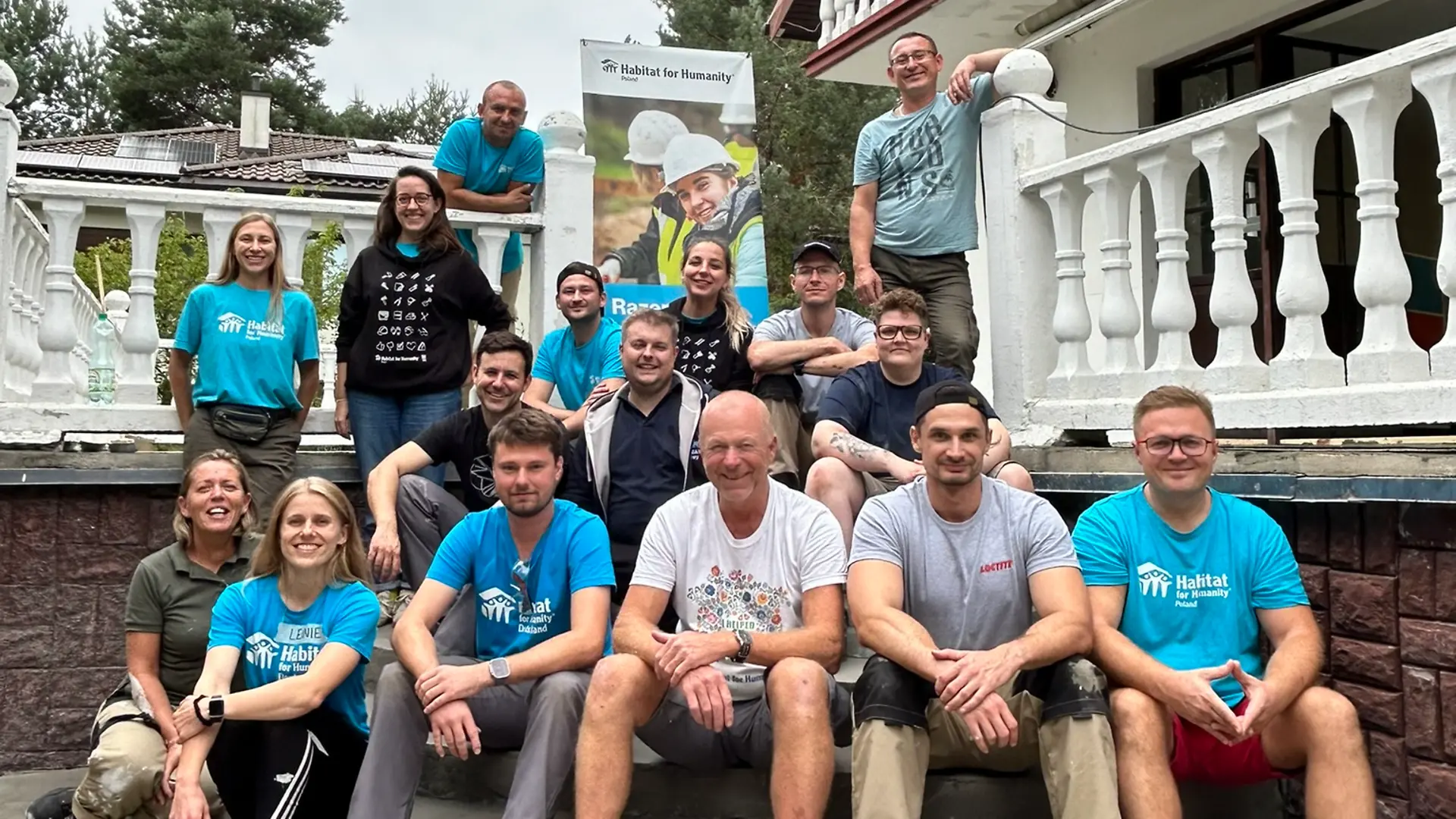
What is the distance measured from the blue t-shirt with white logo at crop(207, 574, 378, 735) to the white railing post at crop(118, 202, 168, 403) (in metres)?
1.68

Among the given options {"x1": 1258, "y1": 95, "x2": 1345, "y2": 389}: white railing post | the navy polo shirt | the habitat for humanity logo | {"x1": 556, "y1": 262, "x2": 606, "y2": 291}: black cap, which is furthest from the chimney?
{"x1": 1258, "y1": 95, "x2": 1345, "y2": 389}: white railing post

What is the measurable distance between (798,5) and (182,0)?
21094 millimetres

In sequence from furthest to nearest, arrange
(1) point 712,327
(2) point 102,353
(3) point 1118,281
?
(2) point 102,353, (1) point 712,327, (3) point 1118,281

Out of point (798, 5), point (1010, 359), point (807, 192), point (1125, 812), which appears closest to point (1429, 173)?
point (1010, 359)

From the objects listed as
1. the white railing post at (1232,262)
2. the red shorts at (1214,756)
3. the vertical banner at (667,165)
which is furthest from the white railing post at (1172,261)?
the vertical banner at (667,165)

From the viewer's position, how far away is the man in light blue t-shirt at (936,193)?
4.64 m

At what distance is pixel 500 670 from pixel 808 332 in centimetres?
198

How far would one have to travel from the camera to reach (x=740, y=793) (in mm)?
3211

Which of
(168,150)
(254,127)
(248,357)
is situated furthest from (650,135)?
(254,127)

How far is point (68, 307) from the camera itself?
177 inches

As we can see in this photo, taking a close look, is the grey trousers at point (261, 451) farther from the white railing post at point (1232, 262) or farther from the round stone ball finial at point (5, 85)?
the white railing post at point (1232, 262)

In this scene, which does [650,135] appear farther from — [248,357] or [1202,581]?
[1202,581]

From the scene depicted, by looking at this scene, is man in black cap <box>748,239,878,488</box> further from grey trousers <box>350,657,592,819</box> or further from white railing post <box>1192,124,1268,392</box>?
grey trousers <box>350,657,592,819</box>

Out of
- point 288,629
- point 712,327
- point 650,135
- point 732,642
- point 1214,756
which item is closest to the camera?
point 1214,756
